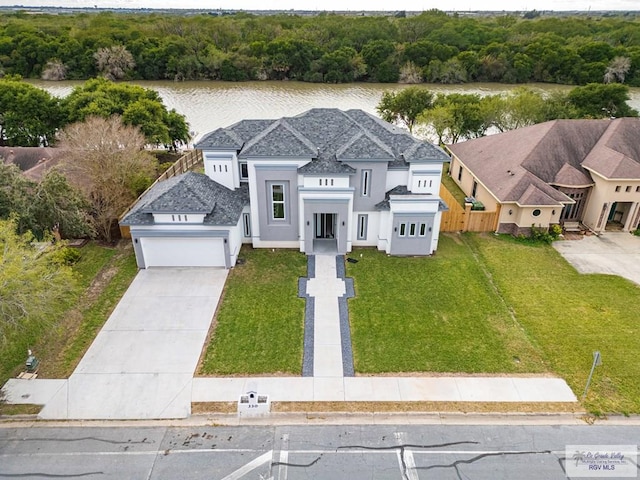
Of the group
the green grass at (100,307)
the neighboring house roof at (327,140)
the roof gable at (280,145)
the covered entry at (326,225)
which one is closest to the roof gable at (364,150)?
the neighboring house roof at (327,140)

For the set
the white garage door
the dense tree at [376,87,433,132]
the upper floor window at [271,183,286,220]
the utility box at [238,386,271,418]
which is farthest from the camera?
the dense tree at [376,87,433,132]

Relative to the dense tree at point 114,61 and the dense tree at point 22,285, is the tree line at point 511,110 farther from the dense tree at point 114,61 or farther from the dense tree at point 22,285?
the dense tree at point 114,61

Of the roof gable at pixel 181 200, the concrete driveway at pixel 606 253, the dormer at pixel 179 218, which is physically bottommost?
the concrete driveway at pixel 606 253

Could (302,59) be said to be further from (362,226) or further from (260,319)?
(260,319)

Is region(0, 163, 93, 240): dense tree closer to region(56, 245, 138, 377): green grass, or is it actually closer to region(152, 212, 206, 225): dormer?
region(56, 245, 138, 377): green grass

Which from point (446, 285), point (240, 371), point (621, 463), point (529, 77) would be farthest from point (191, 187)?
point (529, 77)

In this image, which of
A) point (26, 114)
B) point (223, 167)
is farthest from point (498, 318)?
point (26, 114)

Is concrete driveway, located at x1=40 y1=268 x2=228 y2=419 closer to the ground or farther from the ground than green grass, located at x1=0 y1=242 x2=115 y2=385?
closer to the ground

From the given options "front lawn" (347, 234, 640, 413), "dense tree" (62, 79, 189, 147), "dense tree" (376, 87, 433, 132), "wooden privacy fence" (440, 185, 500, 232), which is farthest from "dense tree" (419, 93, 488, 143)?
"dense tree" (62, 79, 189, 147)
